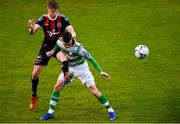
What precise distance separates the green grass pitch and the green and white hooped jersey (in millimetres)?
1592

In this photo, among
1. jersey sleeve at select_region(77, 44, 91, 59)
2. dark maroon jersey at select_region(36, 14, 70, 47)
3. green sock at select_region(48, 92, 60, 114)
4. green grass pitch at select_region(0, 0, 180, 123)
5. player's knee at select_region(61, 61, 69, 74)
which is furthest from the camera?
green grass pitch at select_region(0, 0, 180, 123)

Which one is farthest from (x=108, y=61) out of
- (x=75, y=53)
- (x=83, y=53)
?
(x=83, y=53)

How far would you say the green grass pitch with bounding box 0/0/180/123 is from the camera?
15.6 metres

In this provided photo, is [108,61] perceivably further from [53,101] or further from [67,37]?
[67,37]

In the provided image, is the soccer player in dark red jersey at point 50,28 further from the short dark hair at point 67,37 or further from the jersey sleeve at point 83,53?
the short dark hair at point 67,37

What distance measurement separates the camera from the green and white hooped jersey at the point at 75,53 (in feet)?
47.3

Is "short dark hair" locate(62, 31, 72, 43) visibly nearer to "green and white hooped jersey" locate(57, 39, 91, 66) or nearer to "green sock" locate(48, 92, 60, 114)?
"green and white hooped jersey" locate(57, 39, 91, 66)

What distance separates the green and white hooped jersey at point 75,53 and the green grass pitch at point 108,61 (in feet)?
5.22

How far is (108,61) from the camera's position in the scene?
843 inches

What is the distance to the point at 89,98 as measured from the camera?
55.5 feet

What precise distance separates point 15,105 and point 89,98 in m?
2.38

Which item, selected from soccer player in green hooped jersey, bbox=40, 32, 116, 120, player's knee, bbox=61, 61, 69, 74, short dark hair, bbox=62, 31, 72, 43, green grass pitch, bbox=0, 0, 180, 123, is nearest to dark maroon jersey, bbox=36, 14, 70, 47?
soccer player in green hooped jersey, bbox=40, 32, 116, 120

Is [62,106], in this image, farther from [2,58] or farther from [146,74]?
[2,58]

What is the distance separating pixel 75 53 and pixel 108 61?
22.9 feet
